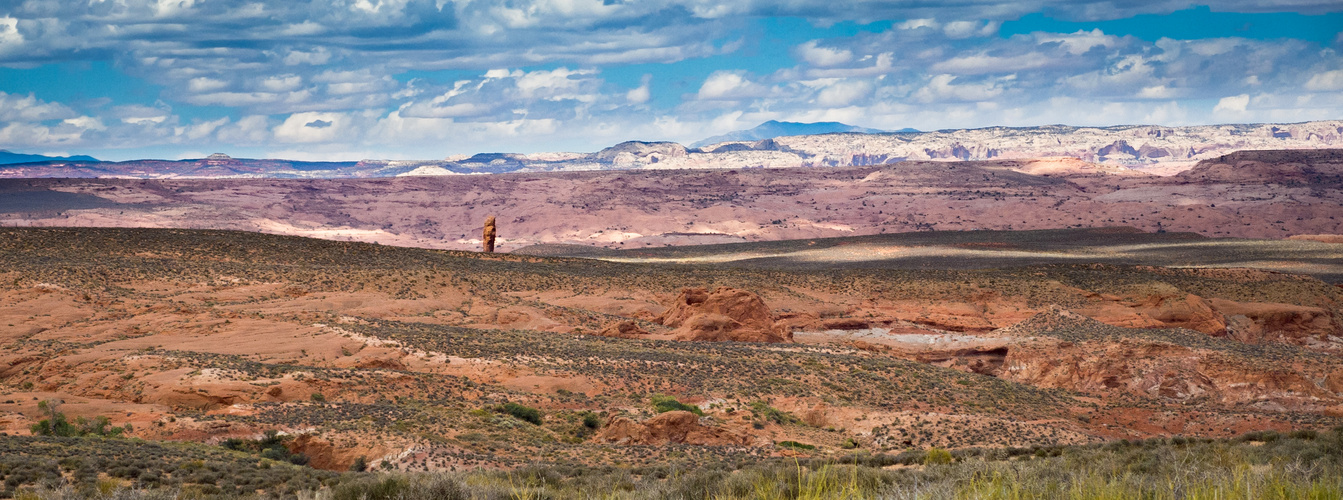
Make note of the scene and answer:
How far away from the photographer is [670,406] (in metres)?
22.9

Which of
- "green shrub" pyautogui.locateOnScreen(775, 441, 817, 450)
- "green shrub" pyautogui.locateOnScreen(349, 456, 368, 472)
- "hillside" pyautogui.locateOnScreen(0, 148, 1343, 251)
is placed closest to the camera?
"green shrub" pyautogui.locateOnScreen(349, 456, 368, 472)

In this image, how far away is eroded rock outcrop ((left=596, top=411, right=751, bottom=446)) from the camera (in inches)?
779

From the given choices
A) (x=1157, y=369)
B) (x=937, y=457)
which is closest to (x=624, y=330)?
(x=1157, y=369)

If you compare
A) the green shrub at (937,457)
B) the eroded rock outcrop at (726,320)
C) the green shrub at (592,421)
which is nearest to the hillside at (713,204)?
the eroded rock outcrop at (726,320)

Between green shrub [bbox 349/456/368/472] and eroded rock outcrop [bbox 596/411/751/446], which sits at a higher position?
green shrub [bbox 349/456/368/472]

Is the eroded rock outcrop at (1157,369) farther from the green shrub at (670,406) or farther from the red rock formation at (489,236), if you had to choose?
the red rock formation at (489,236)

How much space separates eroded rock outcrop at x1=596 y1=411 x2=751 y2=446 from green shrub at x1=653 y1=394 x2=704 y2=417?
2.10 metres

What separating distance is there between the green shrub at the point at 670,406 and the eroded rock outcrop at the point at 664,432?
82.8 inches

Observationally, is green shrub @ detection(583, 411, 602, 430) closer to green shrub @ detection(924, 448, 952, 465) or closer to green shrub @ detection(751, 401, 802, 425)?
green shrub @ detection(751, 401, 802, 425)

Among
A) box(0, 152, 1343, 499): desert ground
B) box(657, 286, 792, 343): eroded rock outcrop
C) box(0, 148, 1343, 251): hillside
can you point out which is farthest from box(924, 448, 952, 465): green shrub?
box(0, 148, 1343, 251): hillside

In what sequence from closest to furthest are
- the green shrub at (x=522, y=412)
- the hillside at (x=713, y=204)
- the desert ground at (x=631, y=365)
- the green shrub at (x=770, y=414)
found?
the desert ground at (x=631, y=365) < the green shrub at (x=522, y=412) < the green shrub at (x=770, y=414) < the hillside at (x=713, y=204)

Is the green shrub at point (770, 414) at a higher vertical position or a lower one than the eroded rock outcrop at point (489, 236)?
lower

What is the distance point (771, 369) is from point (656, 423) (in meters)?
8.02

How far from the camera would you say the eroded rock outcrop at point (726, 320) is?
33.3 metres
